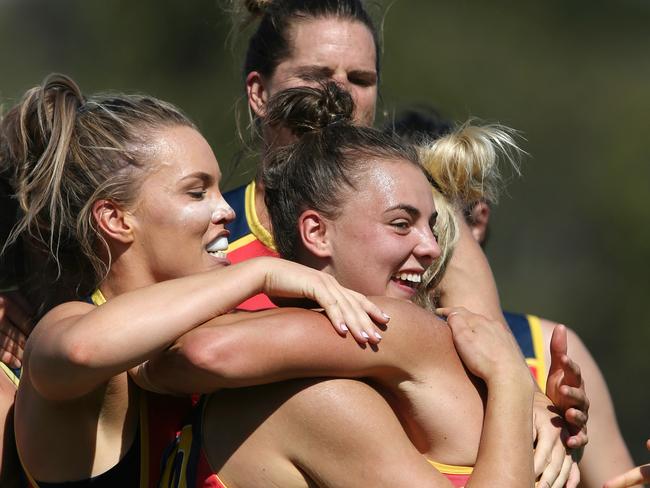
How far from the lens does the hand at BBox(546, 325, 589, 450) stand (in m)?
3.43

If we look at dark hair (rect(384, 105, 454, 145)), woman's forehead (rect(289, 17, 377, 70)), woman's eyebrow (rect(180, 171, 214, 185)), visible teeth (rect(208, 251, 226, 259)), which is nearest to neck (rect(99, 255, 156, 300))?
visible teeth (rect(208, 251, 226, 259))

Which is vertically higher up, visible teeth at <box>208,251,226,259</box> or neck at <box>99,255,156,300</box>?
visible teeth at <box>208,251,226,259</box>

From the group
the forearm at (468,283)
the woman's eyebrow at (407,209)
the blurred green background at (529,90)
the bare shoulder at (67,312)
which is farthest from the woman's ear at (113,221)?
the blurred green background at (529,90)

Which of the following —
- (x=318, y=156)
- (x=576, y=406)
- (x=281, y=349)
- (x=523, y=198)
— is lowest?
(x=523, y=198)

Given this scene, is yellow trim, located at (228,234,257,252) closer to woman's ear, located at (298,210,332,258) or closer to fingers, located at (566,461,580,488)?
woman's ear, located at (298,210,332,258)

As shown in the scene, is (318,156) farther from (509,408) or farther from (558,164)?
(558,164)

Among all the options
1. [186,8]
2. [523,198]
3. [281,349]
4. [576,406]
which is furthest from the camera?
[186,8]

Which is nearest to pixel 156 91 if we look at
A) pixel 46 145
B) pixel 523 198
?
pixel 523 198

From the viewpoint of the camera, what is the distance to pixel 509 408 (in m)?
3.13

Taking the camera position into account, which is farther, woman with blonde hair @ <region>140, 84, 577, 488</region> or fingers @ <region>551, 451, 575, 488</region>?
fingers @ <region>551, 451, 575, 488</region>

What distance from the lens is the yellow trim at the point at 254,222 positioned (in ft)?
15.0

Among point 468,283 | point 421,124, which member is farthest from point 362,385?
point 421,124

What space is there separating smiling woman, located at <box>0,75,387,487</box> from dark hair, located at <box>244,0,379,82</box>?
1.24 metres

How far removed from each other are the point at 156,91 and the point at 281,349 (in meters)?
14.3
